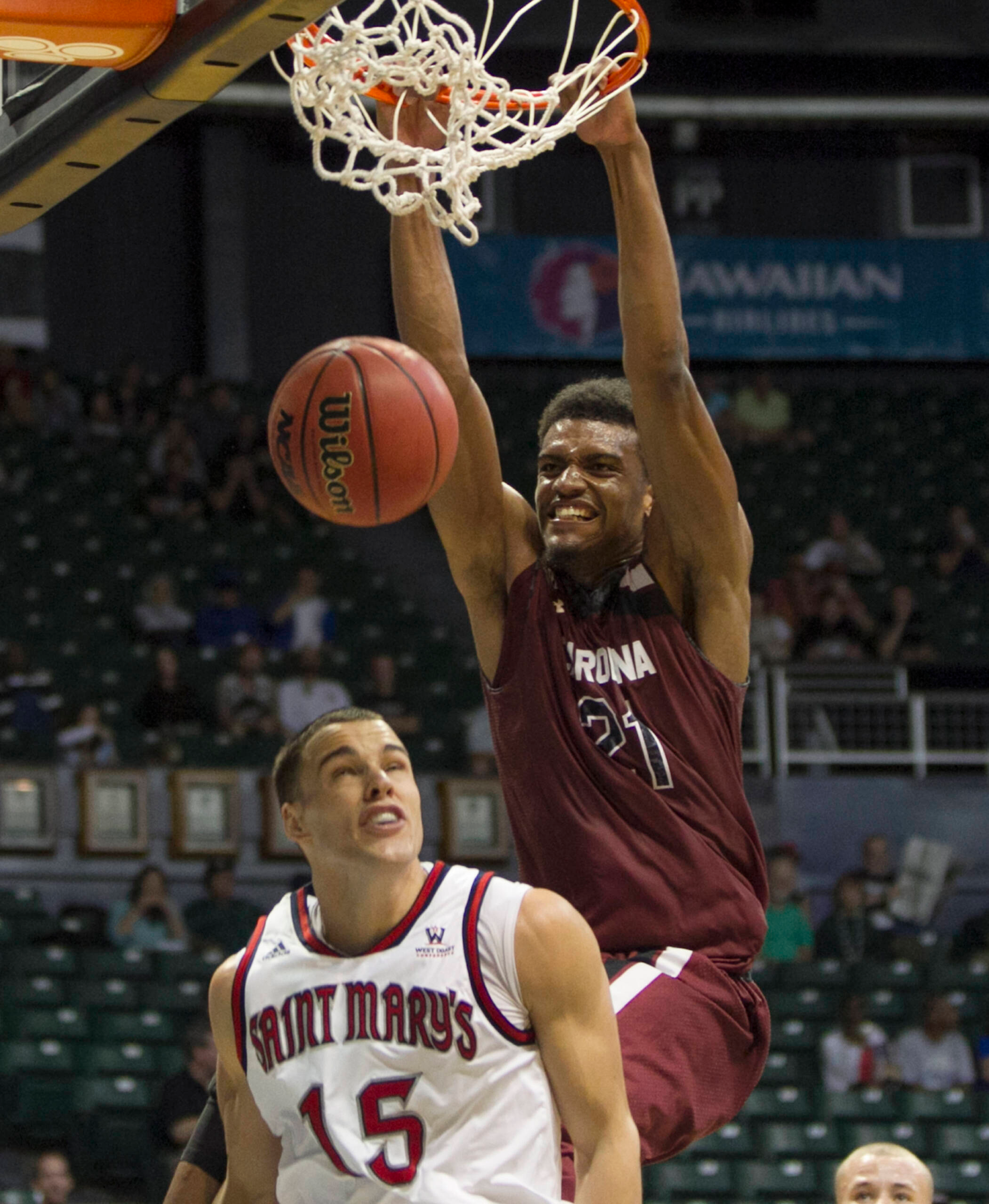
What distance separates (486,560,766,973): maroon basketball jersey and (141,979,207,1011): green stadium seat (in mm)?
6061

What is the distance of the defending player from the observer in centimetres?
303

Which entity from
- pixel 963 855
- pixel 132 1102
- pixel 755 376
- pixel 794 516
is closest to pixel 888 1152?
pixel 132 1102

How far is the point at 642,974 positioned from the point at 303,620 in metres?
9.44

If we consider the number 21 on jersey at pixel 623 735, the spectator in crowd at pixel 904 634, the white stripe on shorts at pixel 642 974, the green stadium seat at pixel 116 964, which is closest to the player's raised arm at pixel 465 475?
the number 21 on jersey at pixel 623 735

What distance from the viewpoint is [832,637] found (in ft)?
44.2

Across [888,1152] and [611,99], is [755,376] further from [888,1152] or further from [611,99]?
[611,99]

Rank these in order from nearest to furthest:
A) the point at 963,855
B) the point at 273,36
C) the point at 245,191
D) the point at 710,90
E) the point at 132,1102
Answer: the point at 273,36
the point at 132,1102
the point at 963,855
the point at 710,90
the point at 245,191

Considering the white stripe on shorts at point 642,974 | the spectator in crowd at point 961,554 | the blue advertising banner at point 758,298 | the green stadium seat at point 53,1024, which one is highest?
the blue advertising banner at point 758,298

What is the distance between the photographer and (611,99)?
12.4 ft

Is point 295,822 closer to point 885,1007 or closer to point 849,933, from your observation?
point 885,1007

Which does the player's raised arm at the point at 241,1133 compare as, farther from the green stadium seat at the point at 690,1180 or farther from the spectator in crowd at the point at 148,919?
the spectator in crowd at the point at 148,919

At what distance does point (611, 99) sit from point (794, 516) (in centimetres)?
1190

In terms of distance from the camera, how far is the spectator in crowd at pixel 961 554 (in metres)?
14.8

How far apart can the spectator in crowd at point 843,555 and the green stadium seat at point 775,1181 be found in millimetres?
6158
